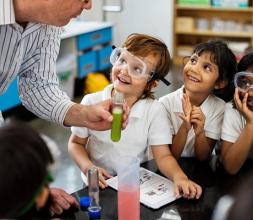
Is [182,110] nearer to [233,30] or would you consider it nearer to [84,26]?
[84,26]

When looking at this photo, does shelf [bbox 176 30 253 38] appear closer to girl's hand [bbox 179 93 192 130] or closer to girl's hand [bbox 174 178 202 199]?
girl's hand [bbox 179 93 192 130]

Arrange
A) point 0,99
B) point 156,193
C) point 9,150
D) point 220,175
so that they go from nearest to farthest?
point 9,150 < point 156,193 < point 220,175 < point 0,99

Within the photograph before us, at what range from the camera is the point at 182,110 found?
1807mm

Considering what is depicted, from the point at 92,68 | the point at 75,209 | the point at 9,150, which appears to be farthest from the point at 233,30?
the point at 9,150

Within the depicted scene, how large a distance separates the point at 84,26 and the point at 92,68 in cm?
48

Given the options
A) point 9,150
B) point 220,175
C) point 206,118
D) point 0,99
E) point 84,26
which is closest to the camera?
point 9,150

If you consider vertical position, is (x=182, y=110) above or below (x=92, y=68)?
above

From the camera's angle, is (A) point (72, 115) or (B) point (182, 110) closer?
(A) point (72, 115)

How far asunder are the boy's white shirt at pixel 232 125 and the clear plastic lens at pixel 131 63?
0.35m

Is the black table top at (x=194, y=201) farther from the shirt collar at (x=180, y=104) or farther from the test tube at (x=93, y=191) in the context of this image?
the shirt collar at (x=180, y=104)

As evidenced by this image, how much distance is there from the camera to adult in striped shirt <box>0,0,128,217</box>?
1368 mm

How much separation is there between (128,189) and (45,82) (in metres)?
0.63

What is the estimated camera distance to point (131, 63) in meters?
1.66

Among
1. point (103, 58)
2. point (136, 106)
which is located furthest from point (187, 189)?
point (103, 58)
